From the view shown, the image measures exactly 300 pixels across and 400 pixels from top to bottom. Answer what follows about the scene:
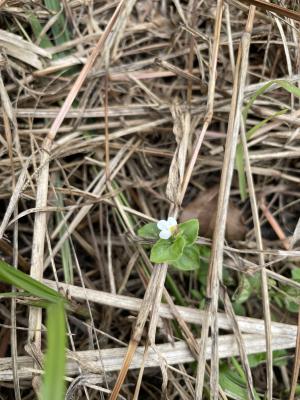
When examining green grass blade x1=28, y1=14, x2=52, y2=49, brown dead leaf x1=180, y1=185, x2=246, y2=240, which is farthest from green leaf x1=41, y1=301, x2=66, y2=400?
green grass blade x1=28, y1=14, x2=52, y2=49

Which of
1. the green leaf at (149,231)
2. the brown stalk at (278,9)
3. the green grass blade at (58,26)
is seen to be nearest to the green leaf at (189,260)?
the green leaf at (149,231)

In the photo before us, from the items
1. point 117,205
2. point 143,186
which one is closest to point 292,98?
point 143,186

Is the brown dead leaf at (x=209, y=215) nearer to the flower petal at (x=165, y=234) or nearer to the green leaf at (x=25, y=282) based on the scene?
the flower petal at (x=165, y=234)

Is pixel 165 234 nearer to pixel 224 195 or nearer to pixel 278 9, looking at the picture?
pixel 224 195

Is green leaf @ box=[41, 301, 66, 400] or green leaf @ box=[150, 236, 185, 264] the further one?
green leaf @ box=[150, 236, 185, 264]

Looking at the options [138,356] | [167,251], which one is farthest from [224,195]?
[138,356]

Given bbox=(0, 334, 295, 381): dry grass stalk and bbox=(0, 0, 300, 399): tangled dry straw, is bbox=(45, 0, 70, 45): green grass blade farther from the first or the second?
bbox=(0, 334, 295, 381): dry grass stalk
